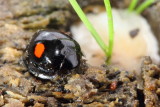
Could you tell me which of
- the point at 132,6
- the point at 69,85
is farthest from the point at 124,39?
the point at 69,85

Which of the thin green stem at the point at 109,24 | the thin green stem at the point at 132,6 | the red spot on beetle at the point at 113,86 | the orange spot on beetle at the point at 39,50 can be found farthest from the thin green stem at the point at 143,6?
the orange spot on beetle at the point at 39,50

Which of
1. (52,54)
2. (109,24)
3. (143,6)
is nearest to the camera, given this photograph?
(52,54)

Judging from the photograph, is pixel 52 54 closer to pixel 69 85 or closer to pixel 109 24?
Answer: pixel 69 85

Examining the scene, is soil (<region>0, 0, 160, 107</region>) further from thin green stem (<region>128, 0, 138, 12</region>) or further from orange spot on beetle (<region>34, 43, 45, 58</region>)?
thin green stem (<region>128, 0, 138, 12</region>)

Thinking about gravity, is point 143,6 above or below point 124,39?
above

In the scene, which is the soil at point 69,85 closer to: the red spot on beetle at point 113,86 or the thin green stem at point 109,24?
the red spot on beetle at point 113,86

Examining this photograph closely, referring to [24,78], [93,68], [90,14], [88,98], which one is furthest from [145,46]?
[24,78]
